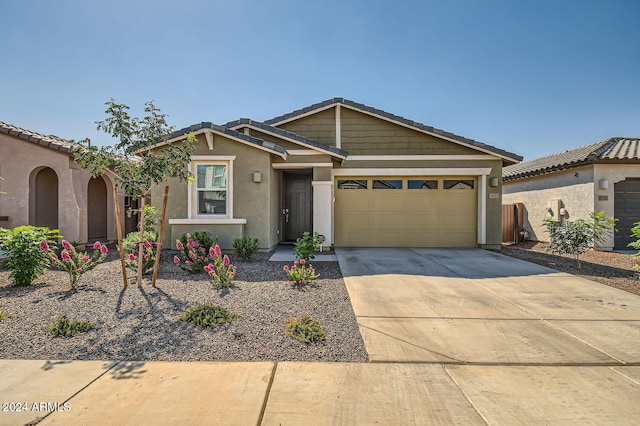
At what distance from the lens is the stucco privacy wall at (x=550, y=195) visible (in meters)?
10.9

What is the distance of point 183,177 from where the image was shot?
548cm

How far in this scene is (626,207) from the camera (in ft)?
35.3

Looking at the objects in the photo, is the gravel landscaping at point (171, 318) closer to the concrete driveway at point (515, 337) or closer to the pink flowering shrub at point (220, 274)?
the pink flowering shrub at point (220, 274)

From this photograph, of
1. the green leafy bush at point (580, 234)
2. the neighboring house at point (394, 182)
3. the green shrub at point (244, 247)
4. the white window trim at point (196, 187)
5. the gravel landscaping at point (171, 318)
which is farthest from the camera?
the neighboring house at point (394, 182)

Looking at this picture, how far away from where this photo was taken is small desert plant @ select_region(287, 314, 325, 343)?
361cm

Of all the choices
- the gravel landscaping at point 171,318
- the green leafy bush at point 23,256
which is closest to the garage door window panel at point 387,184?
the gravel landscaping at point 171,318

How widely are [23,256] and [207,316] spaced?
4000mm

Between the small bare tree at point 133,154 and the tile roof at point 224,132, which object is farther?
the tile roof at point 224,132

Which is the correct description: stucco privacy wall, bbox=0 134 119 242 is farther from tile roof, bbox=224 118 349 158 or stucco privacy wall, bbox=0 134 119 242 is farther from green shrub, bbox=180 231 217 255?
tile roof, bbox=224 118 349 158

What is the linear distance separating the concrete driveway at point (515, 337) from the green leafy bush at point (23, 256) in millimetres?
5532

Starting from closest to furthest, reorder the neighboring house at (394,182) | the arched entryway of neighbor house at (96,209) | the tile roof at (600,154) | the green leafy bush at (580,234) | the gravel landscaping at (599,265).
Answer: the gravel landscaping at (599,265) → the green leafy bush at (580,234) → the tile roof at (600,154) → the neighboring house at (394,182) → the arched entryway of neighbor house at (96,209)

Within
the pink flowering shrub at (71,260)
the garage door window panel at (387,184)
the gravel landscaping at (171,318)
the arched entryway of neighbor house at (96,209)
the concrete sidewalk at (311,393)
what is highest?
the garage door window panel at (387,184)

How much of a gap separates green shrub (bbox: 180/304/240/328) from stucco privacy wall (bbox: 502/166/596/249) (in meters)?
11.7

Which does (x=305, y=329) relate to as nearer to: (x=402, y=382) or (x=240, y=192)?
(x=402, y=382)
